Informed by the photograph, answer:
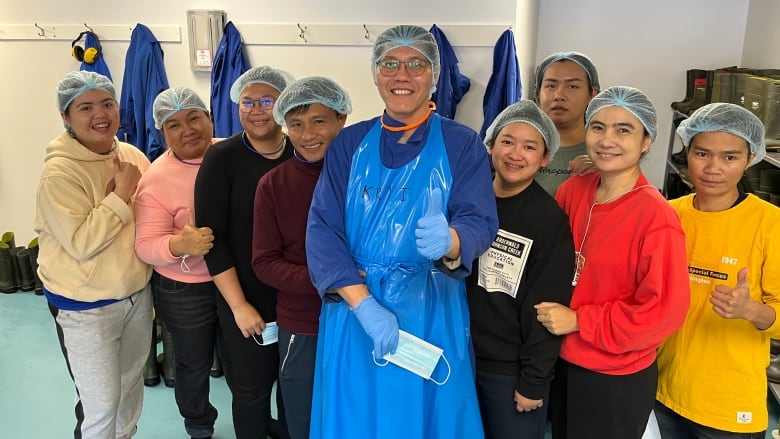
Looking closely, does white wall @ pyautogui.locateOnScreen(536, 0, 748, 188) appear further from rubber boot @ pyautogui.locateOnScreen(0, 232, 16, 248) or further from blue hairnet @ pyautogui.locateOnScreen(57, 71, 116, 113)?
rubber boot @ pyautogui.locateOnScreen(0, 232, 16, 248)

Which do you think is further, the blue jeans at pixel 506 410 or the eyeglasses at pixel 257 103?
the eyeglasses at pixel 257 103

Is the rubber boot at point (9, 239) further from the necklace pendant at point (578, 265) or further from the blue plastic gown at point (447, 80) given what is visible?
the necklace pendant at point (578, 265)

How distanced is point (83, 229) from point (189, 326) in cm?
A: 51

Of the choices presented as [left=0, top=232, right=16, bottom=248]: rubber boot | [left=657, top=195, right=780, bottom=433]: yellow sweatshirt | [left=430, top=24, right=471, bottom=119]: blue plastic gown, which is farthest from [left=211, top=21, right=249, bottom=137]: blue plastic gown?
[left=657, top=195, right=780, bottom=433]: yellow sweatshirt

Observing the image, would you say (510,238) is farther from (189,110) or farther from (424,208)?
(189,110)

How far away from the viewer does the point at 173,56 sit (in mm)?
3660

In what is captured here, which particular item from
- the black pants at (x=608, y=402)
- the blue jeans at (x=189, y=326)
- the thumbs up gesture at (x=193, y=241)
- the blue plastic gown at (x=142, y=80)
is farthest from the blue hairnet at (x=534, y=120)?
the blue plastic gown at (x=142, y=80)

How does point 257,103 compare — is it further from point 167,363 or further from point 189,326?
point 167,363

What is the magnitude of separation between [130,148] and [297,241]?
981mm

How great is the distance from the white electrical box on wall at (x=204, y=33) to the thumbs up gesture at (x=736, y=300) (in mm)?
3195

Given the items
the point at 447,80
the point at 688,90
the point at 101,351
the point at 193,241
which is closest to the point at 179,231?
the point at 193,241

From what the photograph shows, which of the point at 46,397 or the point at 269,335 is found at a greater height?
the point at 269,335

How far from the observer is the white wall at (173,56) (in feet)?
10.6

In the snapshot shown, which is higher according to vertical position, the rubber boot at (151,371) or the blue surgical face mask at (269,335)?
the blue surgical face mask at (269,335)
